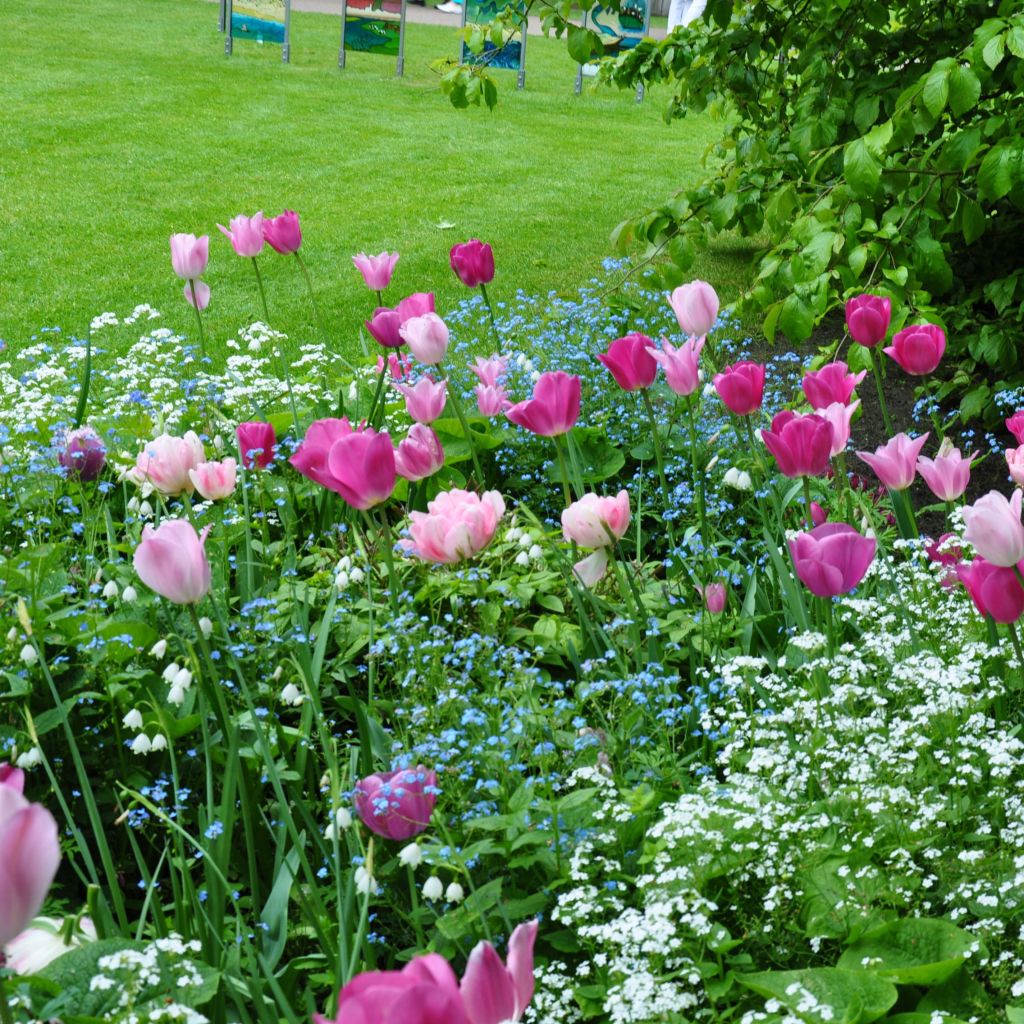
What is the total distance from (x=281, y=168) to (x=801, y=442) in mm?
8195

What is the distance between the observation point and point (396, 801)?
172cm

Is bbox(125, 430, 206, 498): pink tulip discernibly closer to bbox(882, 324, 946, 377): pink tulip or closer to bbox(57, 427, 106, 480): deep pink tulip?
bbox(57, 427, 106, 480): deep pink tulip

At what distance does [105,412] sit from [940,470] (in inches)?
93.1

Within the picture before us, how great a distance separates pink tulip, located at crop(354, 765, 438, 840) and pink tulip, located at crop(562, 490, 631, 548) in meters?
0.56

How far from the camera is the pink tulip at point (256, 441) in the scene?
8.89 ft

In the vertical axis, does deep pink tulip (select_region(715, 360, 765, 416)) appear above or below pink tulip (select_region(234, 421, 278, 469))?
above

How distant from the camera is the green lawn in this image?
7051mm

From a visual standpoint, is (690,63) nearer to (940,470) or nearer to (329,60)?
(940,470)

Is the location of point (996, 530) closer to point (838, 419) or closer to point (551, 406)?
point (838, 419)

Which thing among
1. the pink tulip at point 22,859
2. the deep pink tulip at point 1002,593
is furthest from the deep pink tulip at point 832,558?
the pink tulip at point 22,859

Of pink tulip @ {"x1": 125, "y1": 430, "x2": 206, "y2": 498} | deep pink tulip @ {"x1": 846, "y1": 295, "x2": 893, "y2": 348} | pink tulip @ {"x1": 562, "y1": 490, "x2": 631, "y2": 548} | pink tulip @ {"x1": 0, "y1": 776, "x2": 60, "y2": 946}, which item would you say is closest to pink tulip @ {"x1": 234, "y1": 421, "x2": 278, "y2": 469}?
pink tulip @ {"x1": 125, "y1": 430, "x2": 206, "y2": 498}

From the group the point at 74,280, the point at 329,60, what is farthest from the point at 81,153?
the point at 329,60

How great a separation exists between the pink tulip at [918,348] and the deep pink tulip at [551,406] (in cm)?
73

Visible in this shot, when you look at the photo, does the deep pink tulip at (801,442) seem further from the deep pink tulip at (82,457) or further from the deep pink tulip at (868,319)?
the deep pink tulip at (82,457)
